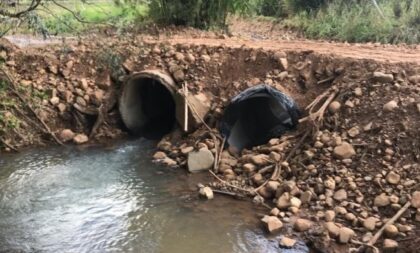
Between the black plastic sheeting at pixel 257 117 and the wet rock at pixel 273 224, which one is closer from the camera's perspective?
the wet rock at pixel 273 224

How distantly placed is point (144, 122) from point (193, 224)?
3.98 m

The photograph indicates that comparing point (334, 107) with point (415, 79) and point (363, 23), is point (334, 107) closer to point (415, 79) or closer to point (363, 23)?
point (415, 79)

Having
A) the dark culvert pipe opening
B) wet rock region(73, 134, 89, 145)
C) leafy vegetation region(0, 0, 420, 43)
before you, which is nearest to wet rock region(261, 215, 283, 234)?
the dark culvert pipe opening

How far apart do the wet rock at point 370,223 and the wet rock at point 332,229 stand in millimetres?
313

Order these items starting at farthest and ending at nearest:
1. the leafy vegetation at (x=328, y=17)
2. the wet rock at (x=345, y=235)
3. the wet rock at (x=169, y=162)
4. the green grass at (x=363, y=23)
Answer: the leafy vegetation at (x=328, y=17) < the green grass at (x=363, y=23) < the wet rock at (x=169, y=162) < the wet rock at (x=345, y=235)

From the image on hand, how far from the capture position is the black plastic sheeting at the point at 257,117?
805 centimetres

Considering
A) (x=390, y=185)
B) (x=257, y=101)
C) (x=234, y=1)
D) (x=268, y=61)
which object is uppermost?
(x=234, y=1)

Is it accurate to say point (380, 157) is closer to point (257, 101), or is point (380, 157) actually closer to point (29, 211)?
point (257, 101)

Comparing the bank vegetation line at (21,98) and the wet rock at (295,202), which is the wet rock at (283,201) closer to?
the wet rock at (295,202)

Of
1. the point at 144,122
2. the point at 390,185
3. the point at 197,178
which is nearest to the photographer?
the point at 390,185

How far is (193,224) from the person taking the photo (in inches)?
251

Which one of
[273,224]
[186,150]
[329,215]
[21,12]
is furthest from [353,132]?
[21,12]

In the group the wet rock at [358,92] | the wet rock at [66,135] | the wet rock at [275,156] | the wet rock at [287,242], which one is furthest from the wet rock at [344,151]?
the wet rock at [66,135]

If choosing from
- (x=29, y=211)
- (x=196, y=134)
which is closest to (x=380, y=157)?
(x=196, y=134)
